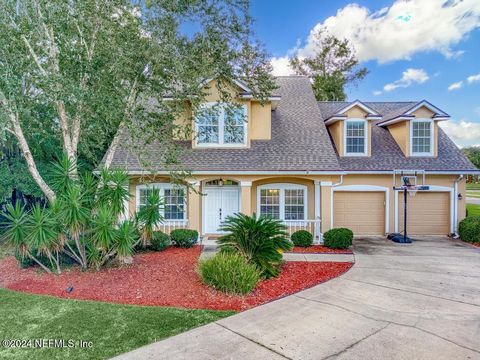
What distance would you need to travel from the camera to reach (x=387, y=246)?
11383 mm

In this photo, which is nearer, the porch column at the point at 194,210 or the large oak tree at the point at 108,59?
the large oak tree at the point at 108,59

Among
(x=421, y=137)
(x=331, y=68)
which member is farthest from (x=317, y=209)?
(x=331, y=68)

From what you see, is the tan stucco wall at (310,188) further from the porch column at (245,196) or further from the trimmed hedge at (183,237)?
the trimmed hedge at (183,237)

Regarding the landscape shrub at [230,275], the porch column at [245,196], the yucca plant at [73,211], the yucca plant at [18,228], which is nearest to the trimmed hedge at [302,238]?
the porch column at [245,196]

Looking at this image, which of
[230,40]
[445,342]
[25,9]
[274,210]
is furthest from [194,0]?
[445,342]

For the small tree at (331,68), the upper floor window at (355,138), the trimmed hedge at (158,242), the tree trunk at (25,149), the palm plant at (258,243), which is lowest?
the trimmed hedge at (158,242)

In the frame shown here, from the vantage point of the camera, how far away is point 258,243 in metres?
7.79

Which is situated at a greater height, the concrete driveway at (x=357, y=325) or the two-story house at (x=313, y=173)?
the two-story house at (x=313, y=173)

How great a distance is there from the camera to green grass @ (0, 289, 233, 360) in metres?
4.28

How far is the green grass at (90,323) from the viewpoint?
4.28 m

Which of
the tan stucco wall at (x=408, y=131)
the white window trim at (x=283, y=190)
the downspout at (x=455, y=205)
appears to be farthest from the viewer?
the tan stucco wall at (x=408, y=131)

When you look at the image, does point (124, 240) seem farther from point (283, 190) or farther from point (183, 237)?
point (283, 190)

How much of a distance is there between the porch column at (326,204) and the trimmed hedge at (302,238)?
93 centimetres

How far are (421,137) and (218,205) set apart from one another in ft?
33.1
